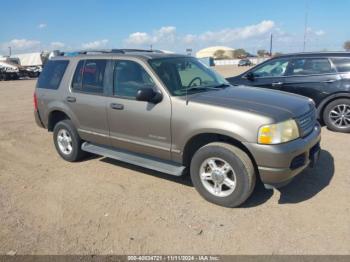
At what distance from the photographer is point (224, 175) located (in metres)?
4.02

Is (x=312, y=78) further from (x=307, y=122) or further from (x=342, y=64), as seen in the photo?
(x=307, y=122)

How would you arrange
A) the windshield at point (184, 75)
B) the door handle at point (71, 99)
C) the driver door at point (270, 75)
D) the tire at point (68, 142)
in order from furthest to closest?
the driver door at point (270, 75) < the tire at point (68, 142) < the door handle at point (71, 99) < the windshield at point (184, 75)

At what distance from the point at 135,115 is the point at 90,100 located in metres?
0.98

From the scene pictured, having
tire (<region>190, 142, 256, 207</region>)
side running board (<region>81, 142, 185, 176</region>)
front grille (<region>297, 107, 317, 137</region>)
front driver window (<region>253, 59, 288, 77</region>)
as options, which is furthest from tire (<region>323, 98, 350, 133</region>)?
side running board (<region>81, 142, 185, 176</region>)

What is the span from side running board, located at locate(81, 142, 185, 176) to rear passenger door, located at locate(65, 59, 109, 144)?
0.43ft

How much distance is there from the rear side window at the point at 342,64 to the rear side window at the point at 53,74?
5.67 meters

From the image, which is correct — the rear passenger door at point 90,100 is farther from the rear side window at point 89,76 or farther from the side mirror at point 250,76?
the side mirror at point 250,76

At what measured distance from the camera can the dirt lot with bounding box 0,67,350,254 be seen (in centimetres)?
332

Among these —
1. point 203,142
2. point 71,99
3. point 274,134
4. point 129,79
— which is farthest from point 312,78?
point 71,99

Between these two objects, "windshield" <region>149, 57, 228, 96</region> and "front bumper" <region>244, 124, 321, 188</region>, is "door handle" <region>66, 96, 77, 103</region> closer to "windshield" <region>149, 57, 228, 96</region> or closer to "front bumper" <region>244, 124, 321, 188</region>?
"windshield" <region>149, 57, 228, 96</region>

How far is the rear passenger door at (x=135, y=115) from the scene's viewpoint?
4398 mm

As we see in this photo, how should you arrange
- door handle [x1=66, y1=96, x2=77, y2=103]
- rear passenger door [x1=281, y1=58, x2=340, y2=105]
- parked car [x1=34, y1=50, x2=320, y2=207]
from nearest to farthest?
parked car [x1=34, y1=50, x2=320, y2=207]
door handle [x1=66, y1=96, x2=77, y2=103]
rear passenger door [x1=281, y1=58, x2=340, y2=105]

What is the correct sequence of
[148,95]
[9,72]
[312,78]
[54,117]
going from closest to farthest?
[148,95] → [54,117] → [312,78] → [9,72]

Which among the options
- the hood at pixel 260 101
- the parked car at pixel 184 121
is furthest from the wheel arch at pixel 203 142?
the hood at pixel 260 101
